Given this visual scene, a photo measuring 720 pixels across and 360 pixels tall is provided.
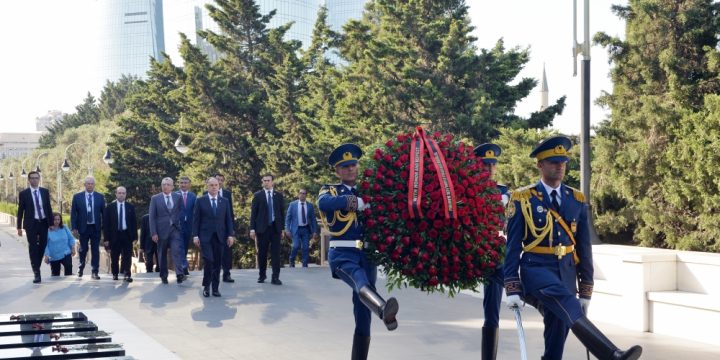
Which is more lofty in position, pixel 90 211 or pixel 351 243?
pixel 351 243

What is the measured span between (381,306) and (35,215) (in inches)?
384

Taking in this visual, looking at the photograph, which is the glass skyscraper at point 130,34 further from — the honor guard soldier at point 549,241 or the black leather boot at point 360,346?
the honor guard soldier at point 549,241

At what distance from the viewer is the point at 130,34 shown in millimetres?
177500

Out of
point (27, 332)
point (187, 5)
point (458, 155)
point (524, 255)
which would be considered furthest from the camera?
point (187, 5)

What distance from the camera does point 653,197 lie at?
25.9 meters

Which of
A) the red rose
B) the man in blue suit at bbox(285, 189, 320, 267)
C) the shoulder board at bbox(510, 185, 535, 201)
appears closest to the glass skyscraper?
the man in blue suit at bbox(285, 189, 320, 267)

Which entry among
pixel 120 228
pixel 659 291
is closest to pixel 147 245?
pixel 120 228

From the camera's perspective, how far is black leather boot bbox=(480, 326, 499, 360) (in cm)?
718

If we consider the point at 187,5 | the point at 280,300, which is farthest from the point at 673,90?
the point at 187,5

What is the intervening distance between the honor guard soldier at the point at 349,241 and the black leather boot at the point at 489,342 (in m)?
1.02

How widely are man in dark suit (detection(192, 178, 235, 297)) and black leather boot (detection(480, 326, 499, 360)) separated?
6432mm

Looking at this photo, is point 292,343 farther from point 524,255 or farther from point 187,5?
point 187,5

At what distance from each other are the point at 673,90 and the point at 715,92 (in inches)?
43.9

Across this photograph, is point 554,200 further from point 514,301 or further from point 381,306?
point 381,306
